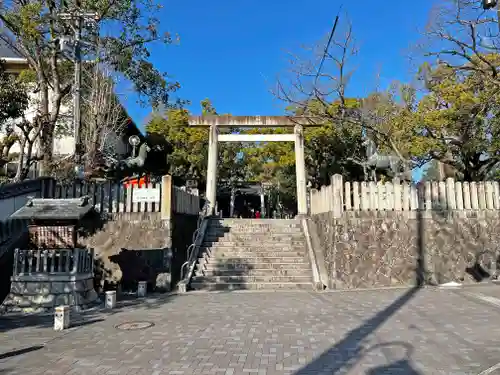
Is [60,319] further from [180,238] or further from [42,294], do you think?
[180,238]

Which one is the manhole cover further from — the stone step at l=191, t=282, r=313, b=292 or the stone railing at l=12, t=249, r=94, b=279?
the stone step at l=191, t=282, r=313, b=292

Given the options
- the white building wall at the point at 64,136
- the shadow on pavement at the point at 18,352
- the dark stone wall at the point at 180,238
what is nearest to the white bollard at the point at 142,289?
the dark stone wall at the point at 180,238

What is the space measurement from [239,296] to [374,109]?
9.92m

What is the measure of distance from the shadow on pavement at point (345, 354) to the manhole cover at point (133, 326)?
354 centimetres

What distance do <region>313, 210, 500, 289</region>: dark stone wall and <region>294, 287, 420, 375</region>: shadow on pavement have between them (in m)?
4.50

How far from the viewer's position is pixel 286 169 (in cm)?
2847

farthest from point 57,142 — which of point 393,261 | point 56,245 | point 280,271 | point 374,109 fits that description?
point 393,261

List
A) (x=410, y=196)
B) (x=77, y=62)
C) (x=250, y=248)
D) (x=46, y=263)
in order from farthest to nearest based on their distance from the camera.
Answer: (x=250, y=248) < (x=410, y=196) < (x=77, y=62) < (x=46, y=263)

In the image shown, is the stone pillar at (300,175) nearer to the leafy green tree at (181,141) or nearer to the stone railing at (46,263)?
the leafy green tree at (181,141)

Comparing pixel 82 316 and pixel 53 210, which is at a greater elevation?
pixel 53 210

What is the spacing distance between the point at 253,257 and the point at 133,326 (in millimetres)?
6482

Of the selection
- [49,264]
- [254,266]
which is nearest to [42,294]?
[49,264]

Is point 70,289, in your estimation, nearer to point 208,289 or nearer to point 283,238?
point 208,289

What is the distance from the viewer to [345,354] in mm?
5531
